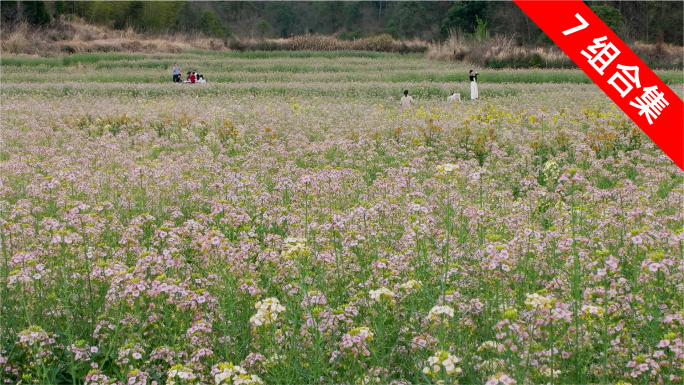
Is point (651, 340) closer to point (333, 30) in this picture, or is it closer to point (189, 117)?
point (189, 117)

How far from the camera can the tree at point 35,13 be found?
60.3 m

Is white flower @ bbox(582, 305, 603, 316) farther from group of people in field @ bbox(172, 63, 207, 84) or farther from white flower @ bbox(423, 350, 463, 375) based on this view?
group of people in field @ bbox(172, 63, 207, 84)

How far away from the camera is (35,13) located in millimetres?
60250

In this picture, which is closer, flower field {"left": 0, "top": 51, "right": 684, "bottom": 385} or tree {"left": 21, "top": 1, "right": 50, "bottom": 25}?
flower field {"left": 0, "top": 51, "right": 684, "bottom": 385}

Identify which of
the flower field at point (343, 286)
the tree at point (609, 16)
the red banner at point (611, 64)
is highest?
the tree at point (609, 16)

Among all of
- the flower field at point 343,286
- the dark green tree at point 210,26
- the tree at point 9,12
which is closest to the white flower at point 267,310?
the flower field at point 343,286

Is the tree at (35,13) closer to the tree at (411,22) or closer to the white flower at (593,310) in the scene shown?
the tree at (411,22)

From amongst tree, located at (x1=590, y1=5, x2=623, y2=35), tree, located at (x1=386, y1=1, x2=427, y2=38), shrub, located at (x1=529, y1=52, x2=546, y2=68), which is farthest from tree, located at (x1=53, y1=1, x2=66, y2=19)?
tree, located at (x1=590, y1=5, x2=623, y2=35)

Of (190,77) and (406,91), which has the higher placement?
(406,91)

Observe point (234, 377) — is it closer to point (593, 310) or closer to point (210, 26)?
point (593, 310)

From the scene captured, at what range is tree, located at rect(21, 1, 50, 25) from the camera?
60.3 m

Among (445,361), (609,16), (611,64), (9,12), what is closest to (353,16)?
(9,12)

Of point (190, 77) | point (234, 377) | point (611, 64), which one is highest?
point (611, 64)

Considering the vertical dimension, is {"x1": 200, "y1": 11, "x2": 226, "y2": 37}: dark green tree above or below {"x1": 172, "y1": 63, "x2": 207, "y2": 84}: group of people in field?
above
